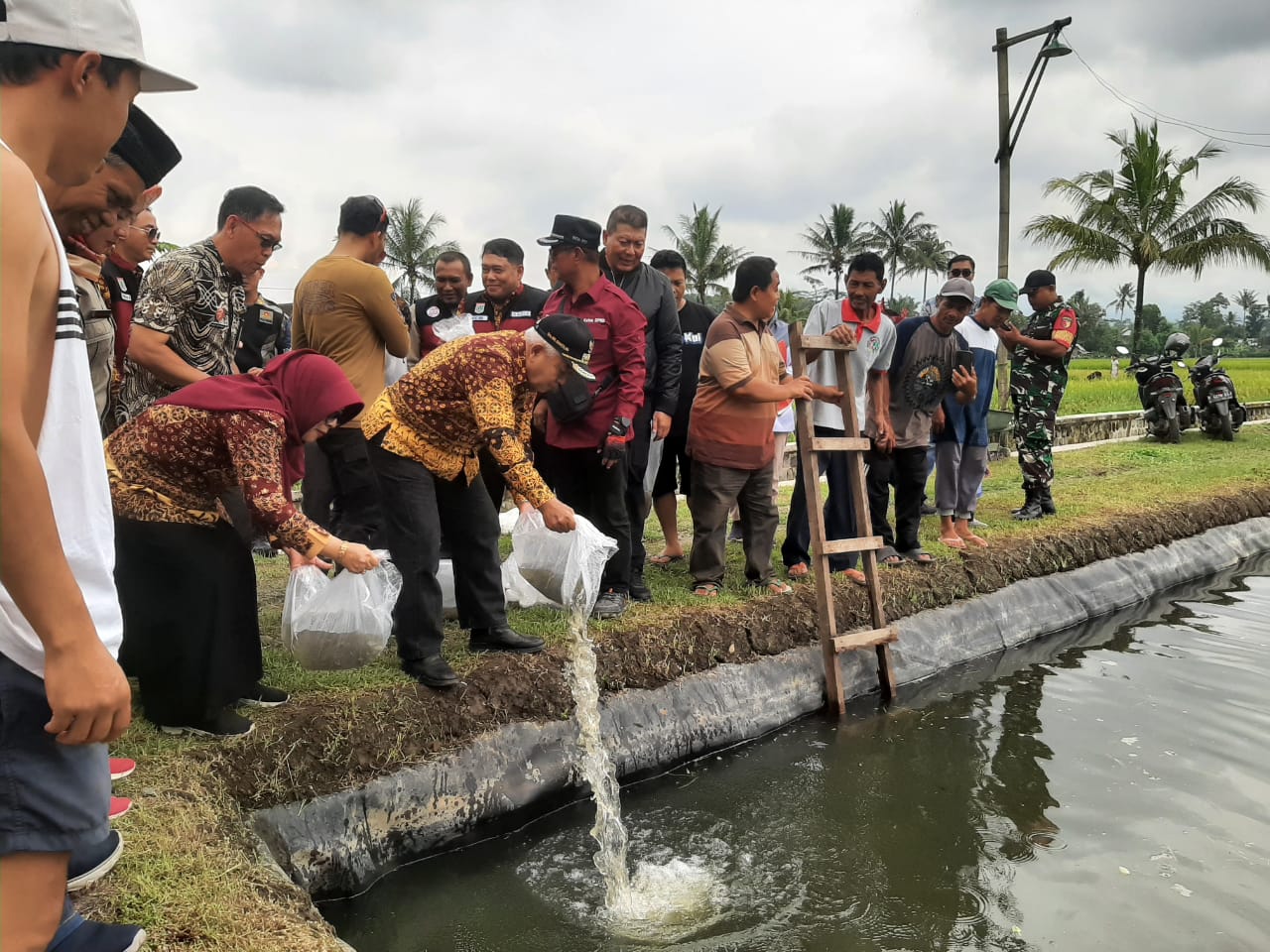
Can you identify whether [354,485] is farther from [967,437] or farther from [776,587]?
[967,437]

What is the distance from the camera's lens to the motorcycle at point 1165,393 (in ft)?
43.6

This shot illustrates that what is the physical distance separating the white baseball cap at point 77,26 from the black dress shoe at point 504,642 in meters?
2.95

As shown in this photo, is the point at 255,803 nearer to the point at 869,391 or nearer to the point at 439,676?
the point at 439,676

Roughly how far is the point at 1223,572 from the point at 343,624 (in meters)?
7.69

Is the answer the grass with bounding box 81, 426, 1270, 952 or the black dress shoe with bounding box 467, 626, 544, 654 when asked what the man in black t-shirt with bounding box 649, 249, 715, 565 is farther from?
the black dress shoe with bounding box 467, 626, 544, 654

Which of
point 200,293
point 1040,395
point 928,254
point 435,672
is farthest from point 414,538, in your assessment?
point 928,254

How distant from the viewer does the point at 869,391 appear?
583cm

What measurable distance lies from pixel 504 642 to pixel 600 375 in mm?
1437

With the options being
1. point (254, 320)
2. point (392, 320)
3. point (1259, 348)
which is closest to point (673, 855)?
point (392, 320)

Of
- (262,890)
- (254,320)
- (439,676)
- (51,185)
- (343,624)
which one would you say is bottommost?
(262,890)

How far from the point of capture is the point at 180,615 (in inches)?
122

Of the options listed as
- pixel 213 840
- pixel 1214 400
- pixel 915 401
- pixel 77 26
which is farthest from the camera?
pixel 1214 400

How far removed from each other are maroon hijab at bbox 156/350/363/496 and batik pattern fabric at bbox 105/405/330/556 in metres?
0.04

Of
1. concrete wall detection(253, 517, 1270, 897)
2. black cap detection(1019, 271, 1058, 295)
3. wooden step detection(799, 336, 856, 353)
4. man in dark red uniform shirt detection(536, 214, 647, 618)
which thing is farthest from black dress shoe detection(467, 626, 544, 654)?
black cap detection(1019, 271, 1058, 295)
